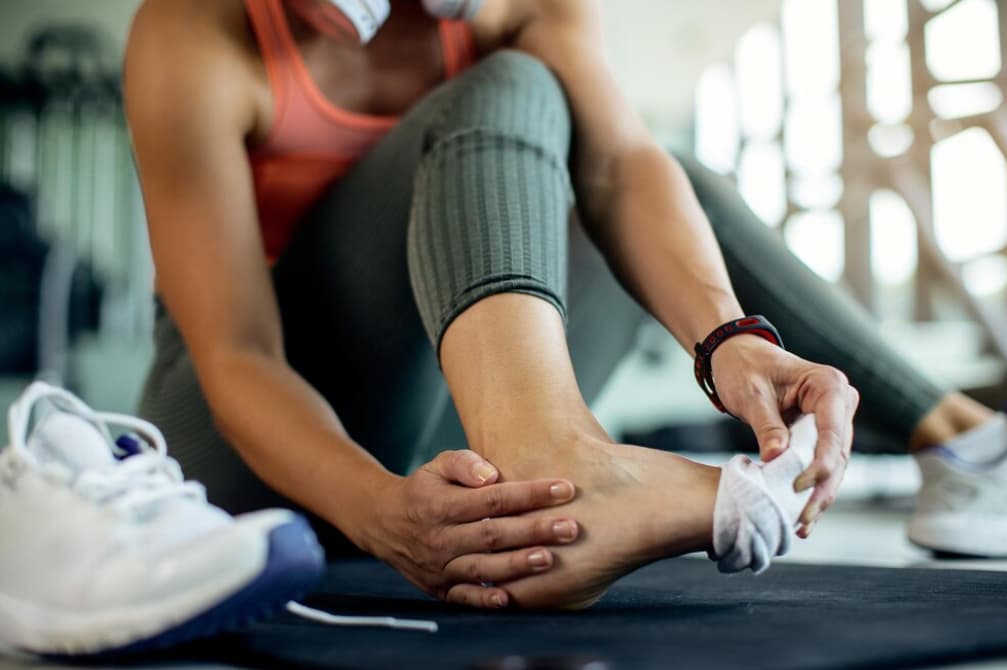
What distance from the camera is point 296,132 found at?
89cm

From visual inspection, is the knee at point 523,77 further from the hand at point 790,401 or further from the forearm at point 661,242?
the hand at point 790,401

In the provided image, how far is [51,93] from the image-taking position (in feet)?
20.8

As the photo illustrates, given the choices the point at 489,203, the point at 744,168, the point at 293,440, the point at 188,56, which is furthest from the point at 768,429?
the point at 744,168

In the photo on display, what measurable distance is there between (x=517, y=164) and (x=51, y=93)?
6.59 metres

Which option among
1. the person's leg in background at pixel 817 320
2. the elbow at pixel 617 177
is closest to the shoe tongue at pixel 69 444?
the elbow at pixel 617 177

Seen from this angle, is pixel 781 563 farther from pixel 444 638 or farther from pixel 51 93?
pixel 51 93

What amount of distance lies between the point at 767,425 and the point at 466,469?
0.56 ft

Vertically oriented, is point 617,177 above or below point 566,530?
above

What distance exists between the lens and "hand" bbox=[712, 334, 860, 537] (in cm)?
51

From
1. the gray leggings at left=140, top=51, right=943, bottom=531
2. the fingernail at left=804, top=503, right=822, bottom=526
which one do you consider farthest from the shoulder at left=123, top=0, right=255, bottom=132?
the fingernail at left=804, top=503, right=822, bottom=526

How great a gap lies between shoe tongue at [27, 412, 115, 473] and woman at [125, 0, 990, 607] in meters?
0.17

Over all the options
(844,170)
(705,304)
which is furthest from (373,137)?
(844,170)

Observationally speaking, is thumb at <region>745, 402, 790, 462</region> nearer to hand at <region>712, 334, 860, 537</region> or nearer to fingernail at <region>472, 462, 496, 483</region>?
hand at <region>712, 334, 860, 537</region>

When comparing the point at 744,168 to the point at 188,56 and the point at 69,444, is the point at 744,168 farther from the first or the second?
the point at 69,444
